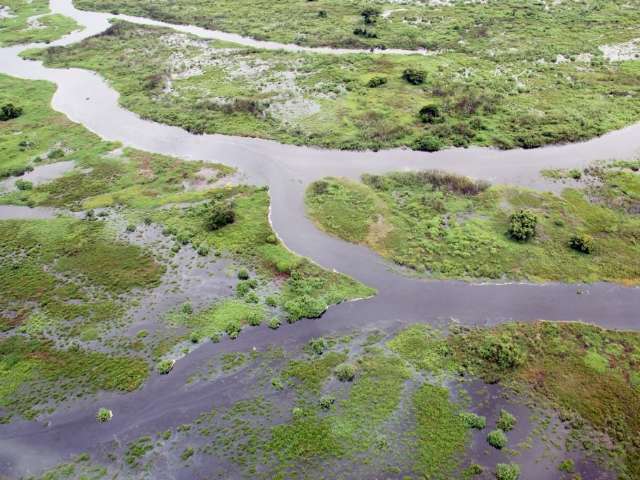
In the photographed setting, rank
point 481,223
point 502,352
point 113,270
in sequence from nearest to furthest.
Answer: point 502,352 < point 113,270 < point 481,223

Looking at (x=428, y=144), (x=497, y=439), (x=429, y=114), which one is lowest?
(x=497, y=439)

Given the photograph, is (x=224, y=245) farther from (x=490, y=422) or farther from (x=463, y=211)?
(x=490, y=422)

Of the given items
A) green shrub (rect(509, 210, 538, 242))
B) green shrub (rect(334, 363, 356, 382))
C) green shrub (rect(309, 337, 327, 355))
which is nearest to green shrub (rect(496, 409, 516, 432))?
green shrub (rect(334, 363, 356, 382))

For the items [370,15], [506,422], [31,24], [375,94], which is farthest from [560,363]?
[31,24]

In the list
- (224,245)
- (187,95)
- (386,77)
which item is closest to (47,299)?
A: (224,245)

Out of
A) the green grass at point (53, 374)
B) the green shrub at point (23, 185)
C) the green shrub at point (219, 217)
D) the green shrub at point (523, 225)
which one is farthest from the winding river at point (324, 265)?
the green shrub at point (23, 185)

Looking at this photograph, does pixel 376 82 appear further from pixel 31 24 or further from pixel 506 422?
pixel 31 24

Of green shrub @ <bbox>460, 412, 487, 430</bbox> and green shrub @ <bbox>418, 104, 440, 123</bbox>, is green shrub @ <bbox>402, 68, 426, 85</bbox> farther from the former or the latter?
green shrub @ <bbox>460, 412, 487, 430</bbox>
